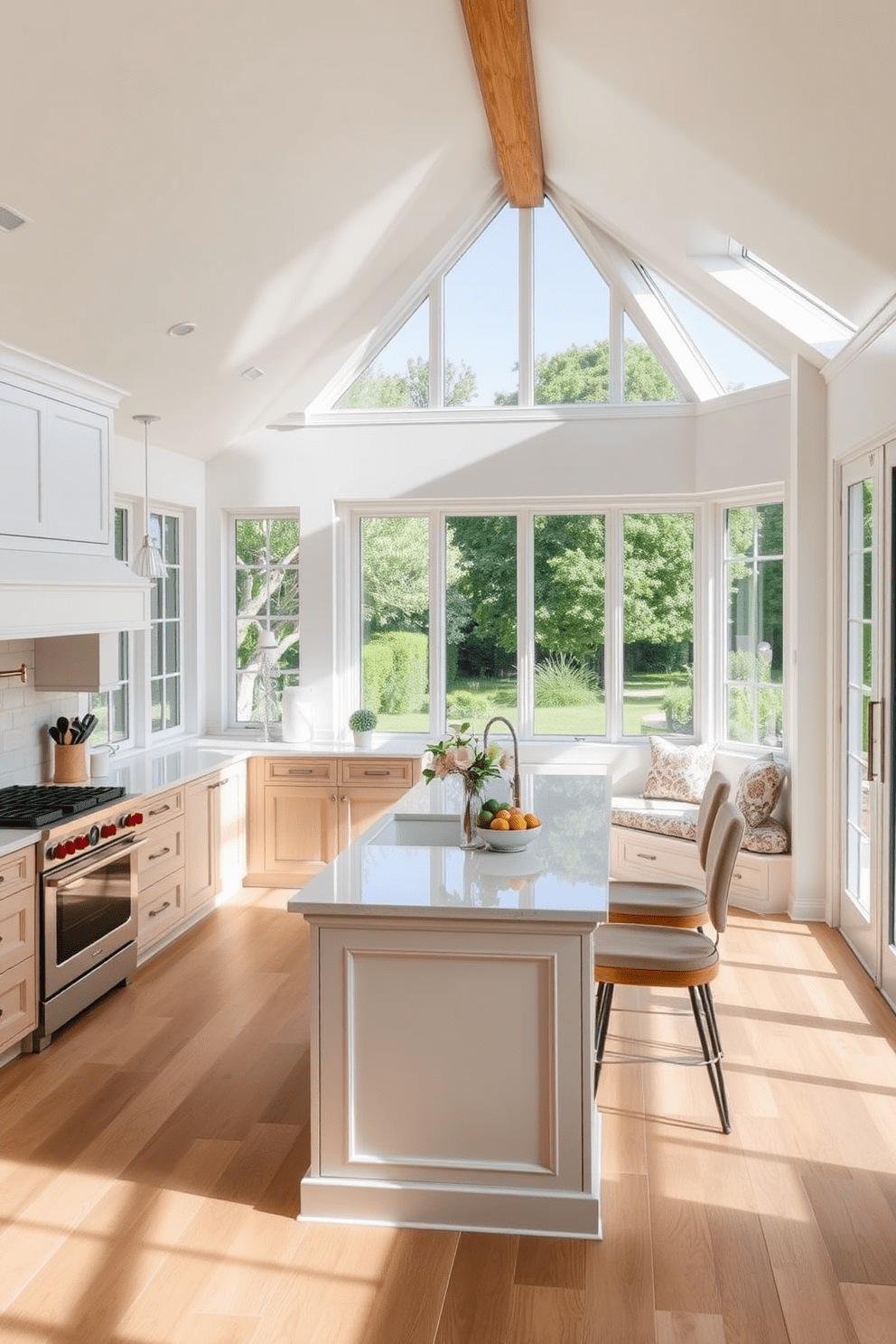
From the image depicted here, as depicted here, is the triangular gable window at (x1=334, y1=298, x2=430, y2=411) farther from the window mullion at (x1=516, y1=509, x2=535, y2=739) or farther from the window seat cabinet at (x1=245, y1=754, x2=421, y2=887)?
the window seat cabinet at (x1=245, y1=754, x2=421, y2=887)

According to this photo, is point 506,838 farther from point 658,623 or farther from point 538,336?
point 538,336

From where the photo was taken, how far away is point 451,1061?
3.04 m

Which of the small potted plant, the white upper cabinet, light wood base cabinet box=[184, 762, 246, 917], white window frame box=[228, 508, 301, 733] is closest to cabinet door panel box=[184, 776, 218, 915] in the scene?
light wood base cabinet box=[184, 762, 246, 917]

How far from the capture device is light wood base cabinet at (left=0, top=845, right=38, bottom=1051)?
13.1 feet

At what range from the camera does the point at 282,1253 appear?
289 cm

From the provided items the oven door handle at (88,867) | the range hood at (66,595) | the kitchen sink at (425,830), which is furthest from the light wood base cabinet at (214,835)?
the kitchen sink at (425,830)

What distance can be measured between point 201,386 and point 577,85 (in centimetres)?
239

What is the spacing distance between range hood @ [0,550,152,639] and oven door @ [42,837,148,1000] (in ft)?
3.01

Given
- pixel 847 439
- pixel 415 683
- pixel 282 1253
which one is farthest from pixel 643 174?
pixel 282 1253

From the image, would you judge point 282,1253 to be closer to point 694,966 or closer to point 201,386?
point 694,966

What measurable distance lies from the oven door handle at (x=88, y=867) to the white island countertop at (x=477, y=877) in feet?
4.05

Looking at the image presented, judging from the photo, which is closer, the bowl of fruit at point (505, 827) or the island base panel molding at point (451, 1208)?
the island base panel molding at point (451, 1208)

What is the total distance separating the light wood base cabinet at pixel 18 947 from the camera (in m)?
3.99

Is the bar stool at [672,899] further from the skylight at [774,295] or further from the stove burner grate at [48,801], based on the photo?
the skylight at [774,295]
